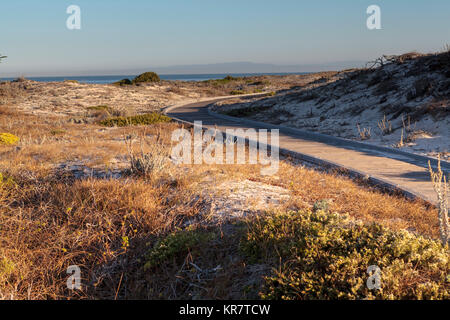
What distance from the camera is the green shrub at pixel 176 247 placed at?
4066mm

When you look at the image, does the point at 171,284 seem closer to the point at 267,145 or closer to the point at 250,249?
the point at 250,249

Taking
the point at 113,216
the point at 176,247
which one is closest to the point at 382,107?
the point at 113,216

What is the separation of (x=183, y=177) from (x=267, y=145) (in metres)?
5.35

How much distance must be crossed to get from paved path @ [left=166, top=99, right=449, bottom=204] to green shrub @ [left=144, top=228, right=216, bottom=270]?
4215 mm

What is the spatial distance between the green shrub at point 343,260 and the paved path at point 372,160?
119 inches

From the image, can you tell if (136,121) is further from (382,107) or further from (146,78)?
(146,78)

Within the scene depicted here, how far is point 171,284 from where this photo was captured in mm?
3756

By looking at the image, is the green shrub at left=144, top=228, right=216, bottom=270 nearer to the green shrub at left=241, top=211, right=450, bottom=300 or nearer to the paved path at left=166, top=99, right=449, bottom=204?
the green shrub at left=241, top=211, right=450, bottom=300

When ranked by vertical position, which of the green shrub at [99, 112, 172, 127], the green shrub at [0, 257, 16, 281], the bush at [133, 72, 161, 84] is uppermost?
the bush at [133, 72, 161, 84]

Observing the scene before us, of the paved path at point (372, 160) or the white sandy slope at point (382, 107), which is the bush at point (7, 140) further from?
the white sandy slope at point (382, 107)

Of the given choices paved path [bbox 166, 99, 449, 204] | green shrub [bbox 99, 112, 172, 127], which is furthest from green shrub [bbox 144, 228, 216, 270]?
green shrub [bbox 99, 112, 172, 127]

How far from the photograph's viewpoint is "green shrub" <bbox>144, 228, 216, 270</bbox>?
4.07 meters

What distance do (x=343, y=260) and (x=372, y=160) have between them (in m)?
6.64

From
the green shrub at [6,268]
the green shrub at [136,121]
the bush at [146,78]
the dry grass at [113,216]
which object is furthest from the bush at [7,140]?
the bush at [146,78]
